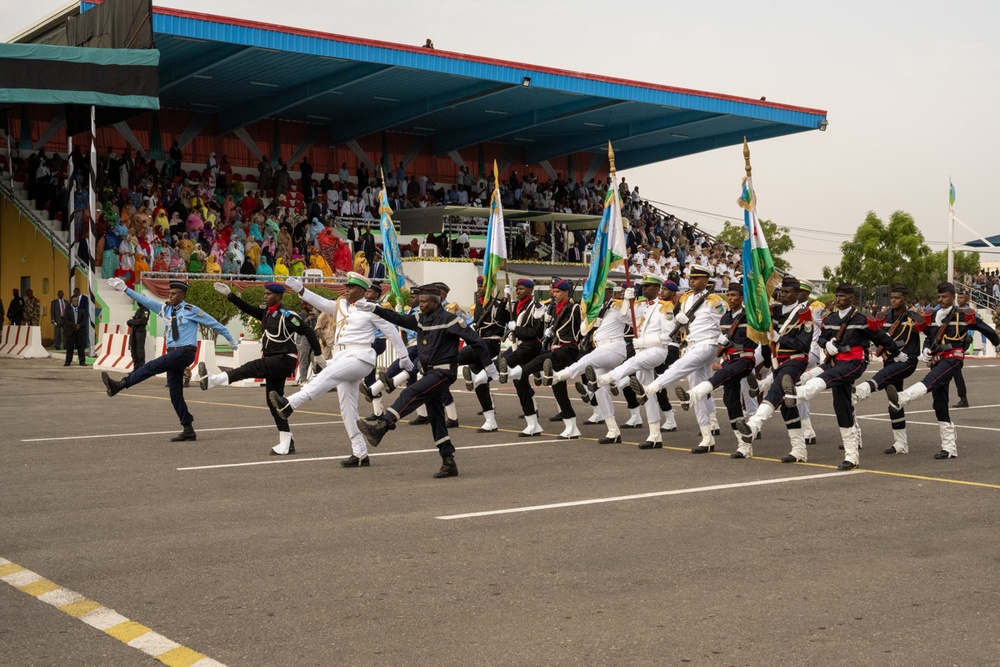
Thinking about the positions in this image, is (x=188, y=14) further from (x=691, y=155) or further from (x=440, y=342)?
(x=691, y=155)

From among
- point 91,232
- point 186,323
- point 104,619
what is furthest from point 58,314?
point 104,619

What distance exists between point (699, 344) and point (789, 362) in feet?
4.24

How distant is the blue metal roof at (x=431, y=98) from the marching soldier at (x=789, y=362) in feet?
73.3

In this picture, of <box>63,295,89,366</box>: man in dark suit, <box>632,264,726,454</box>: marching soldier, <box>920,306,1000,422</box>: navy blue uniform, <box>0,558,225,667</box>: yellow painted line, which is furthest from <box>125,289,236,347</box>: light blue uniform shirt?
<box>63,295,89,366</box>: man in dark suit

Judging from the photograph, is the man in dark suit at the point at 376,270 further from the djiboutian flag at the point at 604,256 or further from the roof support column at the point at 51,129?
the djiboutian flag at the point at 604,256

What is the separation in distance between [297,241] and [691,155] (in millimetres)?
22168

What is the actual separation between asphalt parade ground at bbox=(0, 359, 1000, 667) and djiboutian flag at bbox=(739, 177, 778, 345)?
1.47m

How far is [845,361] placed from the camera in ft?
39.4

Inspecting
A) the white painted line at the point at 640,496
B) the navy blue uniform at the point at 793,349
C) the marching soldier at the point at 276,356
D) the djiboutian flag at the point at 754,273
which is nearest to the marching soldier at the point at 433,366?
the marching soldier at the point at 276,356

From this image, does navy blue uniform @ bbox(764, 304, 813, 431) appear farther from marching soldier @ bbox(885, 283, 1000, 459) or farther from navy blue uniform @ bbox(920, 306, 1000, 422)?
navy blue uniform @ bbox(920, 306, 1000, 422)

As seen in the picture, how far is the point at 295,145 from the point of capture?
44.2 metres

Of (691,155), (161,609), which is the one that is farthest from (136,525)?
(691,155)

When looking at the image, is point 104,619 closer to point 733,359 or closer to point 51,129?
point 733,359

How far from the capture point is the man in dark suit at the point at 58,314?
29617mm
